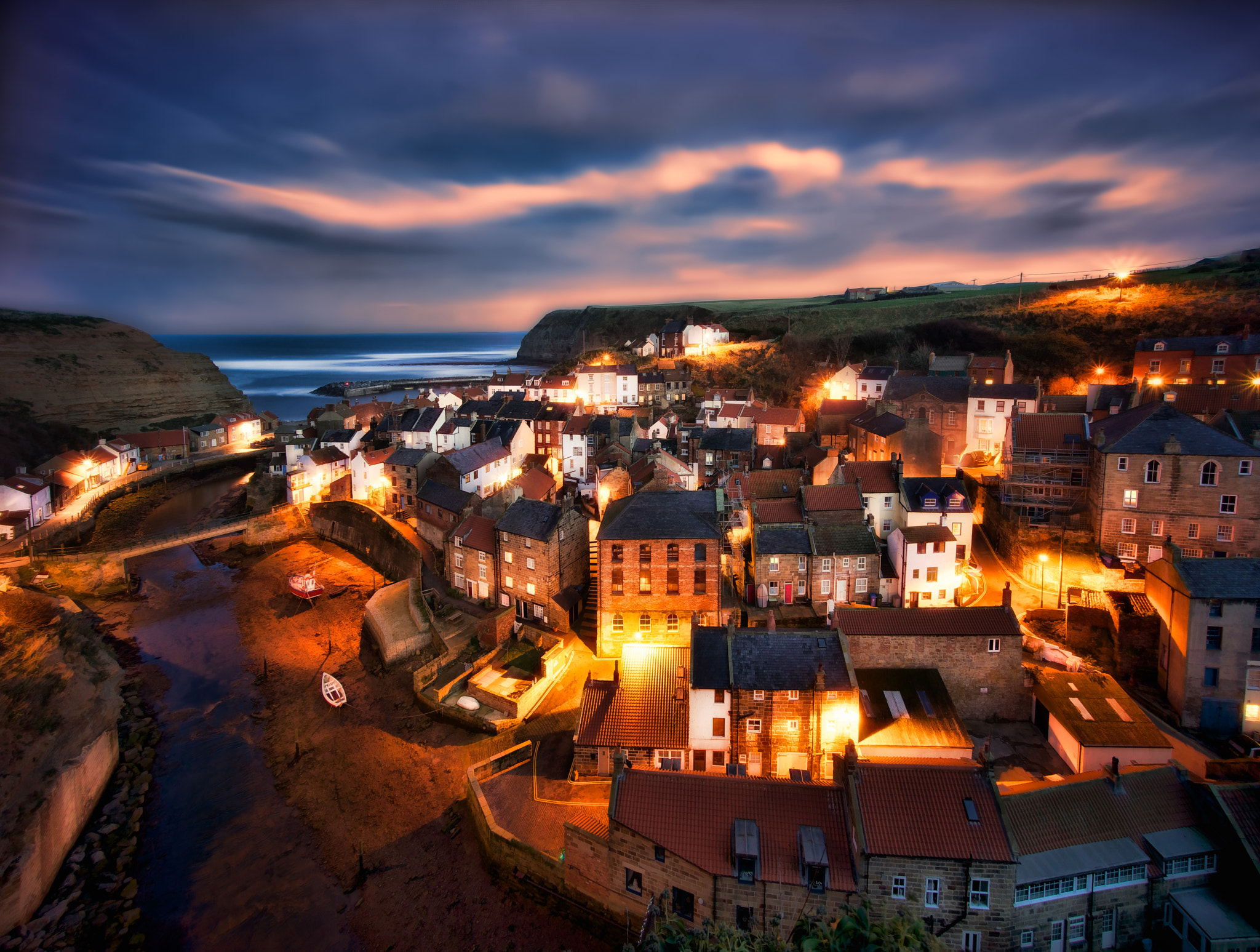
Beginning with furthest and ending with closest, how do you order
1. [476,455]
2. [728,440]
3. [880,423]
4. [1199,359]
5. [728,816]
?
1. [728,440]
2. [476,455]
3. [1199,359]
4. [880,423]
5. [728,816]

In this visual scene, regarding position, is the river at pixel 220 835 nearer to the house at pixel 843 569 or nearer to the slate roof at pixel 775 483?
the house at pixel 843 569

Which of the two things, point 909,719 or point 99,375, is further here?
point 99,375

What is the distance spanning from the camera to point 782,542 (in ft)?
92.0

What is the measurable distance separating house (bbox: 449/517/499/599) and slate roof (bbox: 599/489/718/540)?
7463mm

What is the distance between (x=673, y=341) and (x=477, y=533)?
64.6 m

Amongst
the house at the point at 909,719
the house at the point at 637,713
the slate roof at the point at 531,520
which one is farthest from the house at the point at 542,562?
the house at the point at 909,719

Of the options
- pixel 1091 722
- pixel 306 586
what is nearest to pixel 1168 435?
pixel 1091 722

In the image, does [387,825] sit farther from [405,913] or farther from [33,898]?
[33,898]

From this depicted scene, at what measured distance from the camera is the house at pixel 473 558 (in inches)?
1225

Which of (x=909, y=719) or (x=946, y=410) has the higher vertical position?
(x=946, y=410)

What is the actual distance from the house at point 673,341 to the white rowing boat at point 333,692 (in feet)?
232

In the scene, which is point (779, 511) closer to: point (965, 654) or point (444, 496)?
point (965, 654)

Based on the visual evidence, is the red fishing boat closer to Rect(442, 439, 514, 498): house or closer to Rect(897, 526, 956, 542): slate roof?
Rect(442, 439, 514, 498): house

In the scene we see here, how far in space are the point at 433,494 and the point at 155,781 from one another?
20358 mm
